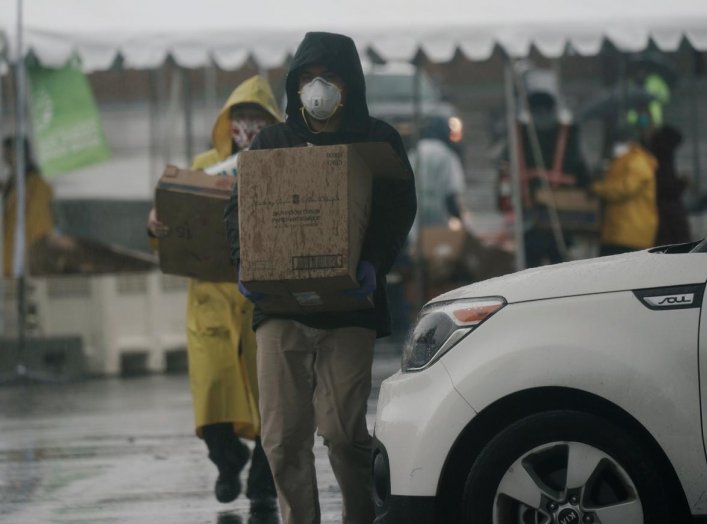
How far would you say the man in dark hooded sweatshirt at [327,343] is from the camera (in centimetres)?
585

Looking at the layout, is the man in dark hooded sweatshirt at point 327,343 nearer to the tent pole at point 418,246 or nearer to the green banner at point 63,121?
the green banner at point 63,121

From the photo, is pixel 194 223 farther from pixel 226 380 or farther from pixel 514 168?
pixel 514 168

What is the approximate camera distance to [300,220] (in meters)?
5.58

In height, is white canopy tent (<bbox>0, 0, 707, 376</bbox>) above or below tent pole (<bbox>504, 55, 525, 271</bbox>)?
above

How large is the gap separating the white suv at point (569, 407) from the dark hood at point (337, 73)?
3.23 feet

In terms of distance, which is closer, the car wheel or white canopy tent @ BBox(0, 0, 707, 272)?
the car wheel

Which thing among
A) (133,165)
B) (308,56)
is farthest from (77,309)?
(308,56)

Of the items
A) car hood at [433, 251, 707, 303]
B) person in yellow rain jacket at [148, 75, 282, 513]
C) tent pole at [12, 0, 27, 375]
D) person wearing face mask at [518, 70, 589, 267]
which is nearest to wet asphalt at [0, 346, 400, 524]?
person in yellow rain jacket at [148, 75, 282, 513]

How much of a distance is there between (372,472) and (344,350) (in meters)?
0.51

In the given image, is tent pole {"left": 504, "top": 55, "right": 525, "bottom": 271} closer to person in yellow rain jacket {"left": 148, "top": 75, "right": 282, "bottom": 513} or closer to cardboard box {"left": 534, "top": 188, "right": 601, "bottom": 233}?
cardboard box {"left": 534, "top": 188, "right": 601, "bottom": 233}

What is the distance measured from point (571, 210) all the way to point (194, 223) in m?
8.32

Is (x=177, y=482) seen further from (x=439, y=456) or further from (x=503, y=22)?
(x=503, y=22)

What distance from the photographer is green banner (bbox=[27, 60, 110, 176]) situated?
14859 mm

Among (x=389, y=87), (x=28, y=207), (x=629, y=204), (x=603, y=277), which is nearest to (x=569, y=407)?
(x=603, y=277)
